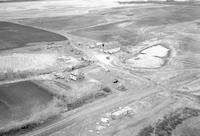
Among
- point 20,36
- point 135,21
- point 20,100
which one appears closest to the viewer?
point 20,100

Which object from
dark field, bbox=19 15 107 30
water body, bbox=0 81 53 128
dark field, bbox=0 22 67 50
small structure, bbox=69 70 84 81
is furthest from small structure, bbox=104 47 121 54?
dark field, bbox=19 15 107 30

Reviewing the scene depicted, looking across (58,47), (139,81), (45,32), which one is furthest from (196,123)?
(45,32)

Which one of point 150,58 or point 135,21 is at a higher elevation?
point 135,21

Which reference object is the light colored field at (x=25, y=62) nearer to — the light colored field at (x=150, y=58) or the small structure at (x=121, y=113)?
the light colored field at (x=150, y=58)

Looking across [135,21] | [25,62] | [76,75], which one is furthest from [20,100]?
[135,21]

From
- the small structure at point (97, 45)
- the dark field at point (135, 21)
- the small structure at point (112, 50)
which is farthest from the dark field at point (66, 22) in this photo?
the small structure at point (112, 50)

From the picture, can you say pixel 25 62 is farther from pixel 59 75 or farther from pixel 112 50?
pixel 112 50

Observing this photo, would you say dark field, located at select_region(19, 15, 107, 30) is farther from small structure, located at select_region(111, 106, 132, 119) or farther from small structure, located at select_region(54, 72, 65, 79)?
small structure, located at select_region(111, 106, 132, 119)
